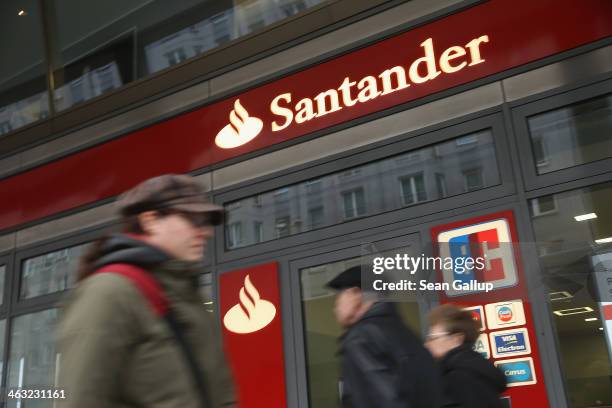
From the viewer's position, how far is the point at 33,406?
21.9ft

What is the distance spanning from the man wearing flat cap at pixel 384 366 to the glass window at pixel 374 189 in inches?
90.1

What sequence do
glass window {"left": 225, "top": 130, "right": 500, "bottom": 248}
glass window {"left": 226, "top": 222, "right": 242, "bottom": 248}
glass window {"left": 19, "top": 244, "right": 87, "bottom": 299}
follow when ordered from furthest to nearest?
1. glass window {"left": 19, "top": 244, "right": 87, "bottom": 299}
2. glass window {"left": 226, "top": 222, "right": 242, "bottom": 248}
3. glass window {"left": 225, "top": 130, "right": 500, "bottom": 248}

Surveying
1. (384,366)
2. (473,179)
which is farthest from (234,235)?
(384,366)

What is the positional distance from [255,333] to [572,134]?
9.26 feet

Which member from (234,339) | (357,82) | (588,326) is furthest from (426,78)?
(234,339)

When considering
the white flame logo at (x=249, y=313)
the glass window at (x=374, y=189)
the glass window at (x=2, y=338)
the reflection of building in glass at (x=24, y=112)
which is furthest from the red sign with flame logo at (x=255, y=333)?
the reflection of building in glass at (x=24, y=112)

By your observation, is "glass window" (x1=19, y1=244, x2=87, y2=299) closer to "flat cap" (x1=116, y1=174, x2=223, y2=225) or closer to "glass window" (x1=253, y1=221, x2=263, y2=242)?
"glass window" (x1=253, y1=221, x2=263, y2=242)

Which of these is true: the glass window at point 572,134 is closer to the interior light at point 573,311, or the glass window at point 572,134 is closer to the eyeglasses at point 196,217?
the interior light at point 573,311

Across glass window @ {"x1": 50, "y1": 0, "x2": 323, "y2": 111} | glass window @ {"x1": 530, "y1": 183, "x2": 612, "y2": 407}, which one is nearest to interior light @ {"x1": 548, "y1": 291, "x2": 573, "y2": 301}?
glass window @ {"x1": 530, "y1": 183, "x2": 612, "y2": 407}

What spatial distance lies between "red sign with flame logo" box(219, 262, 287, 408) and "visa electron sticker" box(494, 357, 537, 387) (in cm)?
175

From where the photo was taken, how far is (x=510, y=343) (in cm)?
436

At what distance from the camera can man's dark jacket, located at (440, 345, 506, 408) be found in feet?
10.3

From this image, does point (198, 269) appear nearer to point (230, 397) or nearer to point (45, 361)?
point (230, 397)

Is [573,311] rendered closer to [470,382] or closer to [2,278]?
[470,382]
